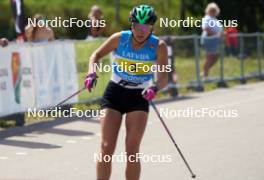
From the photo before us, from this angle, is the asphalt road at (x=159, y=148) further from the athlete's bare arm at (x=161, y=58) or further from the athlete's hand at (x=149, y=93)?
the athlete's hand at (x=149, y=93)

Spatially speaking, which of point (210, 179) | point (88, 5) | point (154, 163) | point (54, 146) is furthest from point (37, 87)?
point (88, 5)

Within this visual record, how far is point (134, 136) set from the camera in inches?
305

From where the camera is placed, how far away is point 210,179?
9.17 metres

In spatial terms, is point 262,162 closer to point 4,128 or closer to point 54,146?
point 54,146

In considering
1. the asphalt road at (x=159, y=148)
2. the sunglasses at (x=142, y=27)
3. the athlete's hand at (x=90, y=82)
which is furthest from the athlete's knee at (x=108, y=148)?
the asphalt road at (x=159, y=148)

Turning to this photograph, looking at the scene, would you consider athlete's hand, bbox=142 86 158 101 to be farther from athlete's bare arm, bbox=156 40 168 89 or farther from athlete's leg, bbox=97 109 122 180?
athlete's leg, bbox=97 109 122 180

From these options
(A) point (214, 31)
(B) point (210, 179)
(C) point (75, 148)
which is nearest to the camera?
(B) point (210, 179)

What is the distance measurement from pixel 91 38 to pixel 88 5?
1099 inches

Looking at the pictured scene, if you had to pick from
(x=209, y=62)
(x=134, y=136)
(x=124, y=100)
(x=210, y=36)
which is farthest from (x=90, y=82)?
(x=210, y=36)

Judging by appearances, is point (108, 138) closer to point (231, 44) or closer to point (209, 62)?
point (209, 62)

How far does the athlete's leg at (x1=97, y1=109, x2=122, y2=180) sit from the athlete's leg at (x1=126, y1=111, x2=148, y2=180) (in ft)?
0.40

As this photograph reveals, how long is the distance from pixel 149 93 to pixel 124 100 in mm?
317

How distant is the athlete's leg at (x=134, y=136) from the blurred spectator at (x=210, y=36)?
514 inches

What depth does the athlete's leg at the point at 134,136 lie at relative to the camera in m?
7.75
